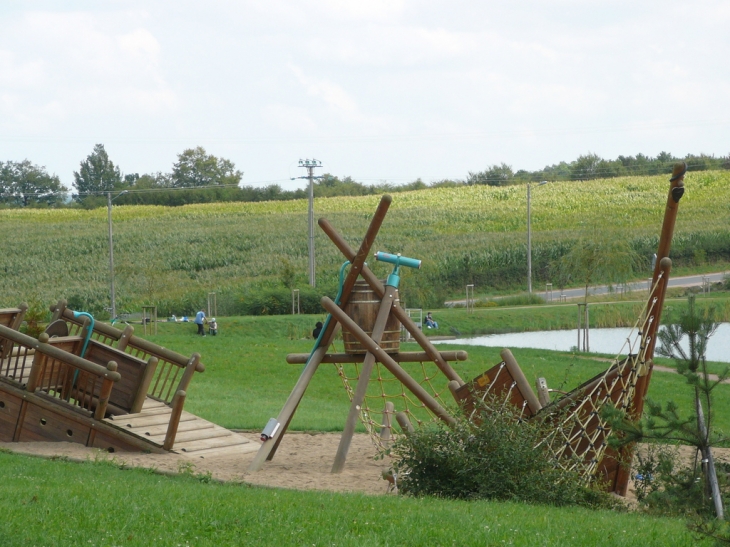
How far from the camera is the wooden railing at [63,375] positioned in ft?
35.8

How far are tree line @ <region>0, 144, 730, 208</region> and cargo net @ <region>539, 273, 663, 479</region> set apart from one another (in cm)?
9501

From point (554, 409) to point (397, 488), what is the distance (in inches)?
65.2

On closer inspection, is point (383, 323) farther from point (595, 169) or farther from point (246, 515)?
point (595, 169)

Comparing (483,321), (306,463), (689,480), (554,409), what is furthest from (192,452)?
(483,321)

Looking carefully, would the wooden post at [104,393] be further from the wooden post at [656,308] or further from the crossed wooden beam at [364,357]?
the wooden post at [656,308]

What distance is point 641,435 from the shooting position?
693 centimetres

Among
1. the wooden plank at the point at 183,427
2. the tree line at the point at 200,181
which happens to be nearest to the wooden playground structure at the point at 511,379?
the wooden plank at the point at 183,427

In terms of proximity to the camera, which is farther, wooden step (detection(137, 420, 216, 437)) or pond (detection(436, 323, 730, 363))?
pond (detection(436, 323, 730, 363))

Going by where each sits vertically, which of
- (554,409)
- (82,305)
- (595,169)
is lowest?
(82,305)

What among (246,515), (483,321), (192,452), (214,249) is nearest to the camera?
(246,515)

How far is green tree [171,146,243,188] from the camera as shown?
116 m

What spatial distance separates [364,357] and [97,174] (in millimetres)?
117704

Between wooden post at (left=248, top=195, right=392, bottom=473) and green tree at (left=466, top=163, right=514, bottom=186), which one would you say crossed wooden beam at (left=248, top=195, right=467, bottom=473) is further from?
green tree at (left=466, top=163, right=514, bottom=186)

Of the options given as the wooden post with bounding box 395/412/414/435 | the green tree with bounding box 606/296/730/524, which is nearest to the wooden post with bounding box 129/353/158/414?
the wooden post with bounding box 395/412/414/435
